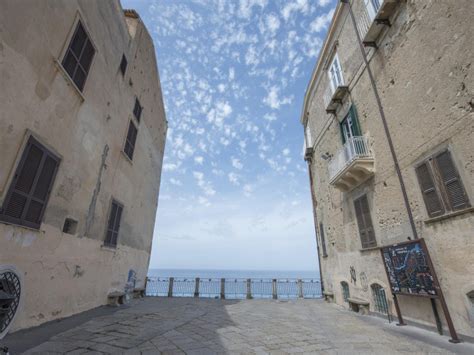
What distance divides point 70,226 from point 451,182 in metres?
9.45

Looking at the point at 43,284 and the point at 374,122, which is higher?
the point at 374,122

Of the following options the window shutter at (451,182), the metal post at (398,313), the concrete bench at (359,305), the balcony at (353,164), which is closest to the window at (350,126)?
the balcony at (353,164)

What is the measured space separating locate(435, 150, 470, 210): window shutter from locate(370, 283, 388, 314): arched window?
387 cm

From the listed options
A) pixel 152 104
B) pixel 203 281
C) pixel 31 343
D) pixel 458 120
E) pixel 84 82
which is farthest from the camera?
pixel 203 281

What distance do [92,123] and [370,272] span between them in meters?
10.3

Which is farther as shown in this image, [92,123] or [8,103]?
[92,123]

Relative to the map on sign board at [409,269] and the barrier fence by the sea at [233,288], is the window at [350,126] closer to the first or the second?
the map on sign board at [409,269]

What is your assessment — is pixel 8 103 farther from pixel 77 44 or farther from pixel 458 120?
pixel 458 120

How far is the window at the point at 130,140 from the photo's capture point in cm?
1014

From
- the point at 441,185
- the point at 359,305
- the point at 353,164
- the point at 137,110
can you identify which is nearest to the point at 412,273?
the point at 441,185

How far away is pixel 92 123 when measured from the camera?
7.30 meters

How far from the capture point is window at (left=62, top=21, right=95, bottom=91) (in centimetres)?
611

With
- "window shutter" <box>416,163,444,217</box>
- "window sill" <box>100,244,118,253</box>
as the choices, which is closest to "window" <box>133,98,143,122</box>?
"window sill" <box>100,244,118,253</box>

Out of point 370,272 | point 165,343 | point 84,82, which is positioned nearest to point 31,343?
point 165,343
